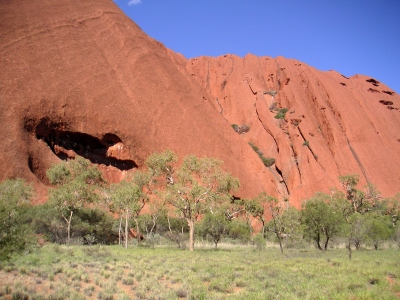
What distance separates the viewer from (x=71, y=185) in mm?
31625

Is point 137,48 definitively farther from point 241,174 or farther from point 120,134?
point 241,174

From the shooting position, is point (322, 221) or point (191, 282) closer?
point (191, 282)

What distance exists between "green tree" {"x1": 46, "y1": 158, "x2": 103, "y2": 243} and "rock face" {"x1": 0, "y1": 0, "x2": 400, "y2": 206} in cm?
307

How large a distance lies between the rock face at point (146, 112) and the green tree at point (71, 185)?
10.1 feet

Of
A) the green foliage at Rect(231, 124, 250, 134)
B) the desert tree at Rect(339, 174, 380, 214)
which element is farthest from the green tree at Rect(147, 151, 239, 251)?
the green foliage at Rect(231, 124, 250, 134)

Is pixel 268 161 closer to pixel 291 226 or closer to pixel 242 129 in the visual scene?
pixel 242 129

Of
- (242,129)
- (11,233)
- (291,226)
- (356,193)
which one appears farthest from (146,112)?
(11,233)

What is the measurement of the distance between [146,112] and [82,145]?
37.0ft

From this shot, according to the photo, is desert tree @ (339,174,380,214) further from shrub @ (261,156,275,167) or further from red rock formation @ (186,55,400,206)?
shrub @ (261,156,275,167)

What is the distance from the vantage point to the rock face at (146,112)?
42.9 metres

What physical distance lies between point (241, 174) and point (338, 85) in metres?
48.7

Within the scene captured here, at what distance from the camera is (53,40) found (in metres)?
50.0

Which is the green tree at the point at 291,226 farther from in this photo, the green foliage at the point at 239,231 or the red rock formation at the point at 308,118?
the red rock formation at the point at 308,118

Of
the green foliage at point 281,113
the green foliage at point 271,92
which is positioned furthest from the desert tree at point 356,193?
the green foliage at point 271,92
